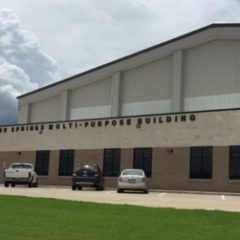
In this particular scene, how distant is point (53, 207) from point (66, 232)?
582 centimetres

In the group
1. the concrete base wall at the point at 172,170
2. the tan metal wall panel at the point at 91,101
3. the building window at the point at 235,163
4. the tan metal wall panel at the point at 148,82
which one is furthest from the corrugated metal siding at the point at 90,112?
the building window at the point at 235,163

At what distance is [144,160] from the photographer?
3894 cm

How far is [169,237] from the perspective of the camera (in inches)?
425

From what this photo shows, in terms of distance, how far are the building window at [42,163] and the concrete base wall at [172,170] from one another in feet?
2.66

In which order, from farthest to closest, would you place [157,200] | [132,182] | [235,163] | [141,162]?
[141,162] < [235,163] < [132,182] < [157,200]

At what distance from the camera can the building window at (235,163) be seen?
34.8 meters

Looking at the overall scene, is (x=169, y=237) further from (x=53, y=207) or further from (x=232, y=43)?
(x=232, y=43)

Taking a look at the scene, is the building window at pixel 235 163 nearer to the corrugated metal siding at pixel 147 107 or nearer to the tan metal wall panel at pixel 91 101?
the corrugated metal siding at pixel 147 107

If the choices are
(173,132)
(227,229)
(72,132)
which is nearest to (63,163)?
(72,132)

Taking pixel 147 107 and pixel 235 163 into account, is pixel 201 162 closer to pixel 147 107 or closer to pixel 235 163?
pixel 235 163

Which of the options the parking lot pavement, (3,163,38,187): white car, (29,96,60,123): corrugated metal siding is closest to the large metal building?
(29,96,60,123): corrugated metal siding

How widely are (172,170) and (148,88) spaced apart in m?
9.68

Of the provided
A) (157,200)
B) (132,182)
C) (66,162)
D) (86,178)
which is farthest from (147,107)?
(157,200)

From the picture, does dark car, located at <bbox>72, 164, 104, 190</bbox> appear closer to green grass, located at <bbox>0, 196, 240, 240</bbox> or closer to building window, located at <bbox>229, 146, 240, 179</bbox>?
building window, located at <bbox>229, 146, 240, 179</bbox>
